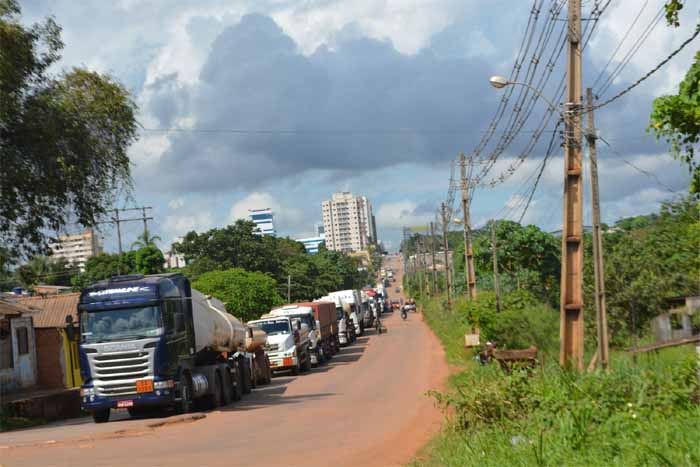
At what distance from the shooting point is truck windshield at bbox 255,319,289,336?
37562mm

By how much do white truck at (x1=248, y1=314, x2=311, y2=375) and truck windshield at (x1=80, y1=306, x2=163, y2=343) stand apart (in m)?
14.8

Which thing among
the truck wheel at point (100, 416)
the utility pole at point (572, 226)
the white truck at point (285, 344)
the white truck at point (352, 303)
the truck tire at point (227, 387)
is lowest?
A: the white truck at point (352, 303)

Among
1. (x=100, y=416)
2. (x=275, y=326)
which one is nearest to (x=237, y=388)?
(x=100, y=416)

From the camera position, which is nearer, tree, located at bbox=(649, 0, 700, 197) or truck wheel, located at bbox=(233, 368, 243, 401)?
tree, located at bbox=(649, 0, 700, 197)

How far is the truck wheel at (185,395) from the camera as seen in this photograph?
72.3ft

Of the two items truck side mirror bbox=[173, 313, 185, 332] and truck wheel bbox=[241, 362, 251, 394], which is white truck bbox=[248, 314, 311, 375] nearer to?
truck wheel bbox=[241, 362, 251, 394]

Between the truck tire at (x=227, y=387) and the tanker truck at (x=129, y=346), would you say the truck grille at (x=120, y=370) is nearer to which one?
the tanker truck at (x=129, y=346)

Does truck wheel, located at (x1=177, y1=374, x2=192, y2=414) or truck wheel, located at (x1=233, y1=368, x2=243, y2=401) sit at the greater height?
truck wheel, located at (x1=177, y1=374, x2=192, y2=414)

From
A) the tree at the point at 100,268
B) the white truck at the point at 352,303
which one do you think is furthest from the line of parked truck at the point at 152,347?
the tree at the point at 100,268

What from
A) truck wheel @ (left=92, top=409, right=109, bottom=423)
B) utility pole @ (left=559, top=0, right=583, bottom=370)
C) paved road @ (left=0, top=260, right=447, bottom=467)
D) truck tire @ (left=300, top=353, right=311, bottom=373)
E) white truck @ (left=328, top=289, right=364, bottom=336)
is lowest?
white truck @ (left=328, top=289, right=364, bottom=336)

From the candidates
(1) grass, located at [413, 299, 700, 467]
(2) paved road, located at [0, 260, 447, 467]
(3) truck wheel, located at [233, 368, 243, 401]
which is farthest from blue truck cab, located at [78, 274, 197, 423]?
(1) grass, located at [413, 299, 700, 467]

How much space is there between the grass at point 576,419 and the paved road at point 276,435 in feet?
4.22

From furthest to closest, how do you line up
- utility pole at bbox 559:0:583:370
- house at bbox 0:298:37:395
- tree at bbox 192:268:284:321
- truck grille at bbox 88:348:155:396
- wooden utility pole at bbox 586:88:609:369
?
tree at bbox 192:268:284:321 < house at bbox 0:298:37:395 < truck grille at bbox 88:348:155:396 < wooden utility pole at bbox 586:88:609:369 < utility pole at bbox 559:0:583:370

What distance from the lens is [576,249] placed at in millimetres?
18703
